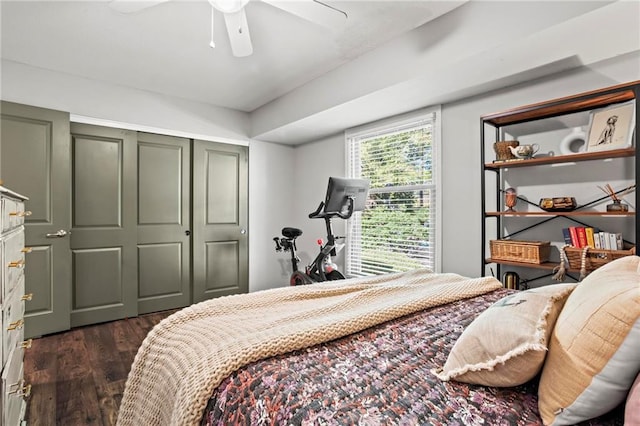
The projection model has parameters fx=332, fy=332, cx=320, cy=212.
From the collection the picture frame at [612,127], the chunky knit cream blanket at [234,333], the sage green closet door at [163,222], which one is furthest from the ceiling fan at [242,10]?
the sage green closet door at [163,222]

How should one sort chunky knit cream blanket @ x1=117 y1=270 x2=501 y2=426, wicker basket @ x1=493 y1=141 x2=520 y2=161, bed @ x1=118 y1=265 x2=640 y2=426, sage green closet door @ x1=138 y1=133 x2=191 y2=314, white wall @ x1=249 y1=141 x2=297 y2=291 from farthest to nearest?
white wall @ x1=249 y1=141 x2=297 y2=291, sage green closet door @ x1=138 y1=133 x2=191 y2=314, wicker basket @ x1=493 y1=141 x2=520 y2=161, chunky knit cream blanket @ x1=117 y1=270 x2=501 y2=426, bed @ x1=118 y1=265 x2=640 y2=426

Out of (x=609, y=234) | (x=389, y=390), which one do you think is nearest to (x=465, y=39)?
(x=609, y=234)

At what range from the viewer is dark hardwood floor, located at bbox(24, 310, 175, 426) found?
6.29ft

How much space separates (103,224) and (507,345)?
3894 millimetres

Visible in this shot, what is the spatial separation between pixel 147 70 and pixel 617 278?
12.4ft

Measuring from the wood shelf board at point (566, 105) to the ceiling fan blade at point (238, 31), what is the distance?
1806 millimetres

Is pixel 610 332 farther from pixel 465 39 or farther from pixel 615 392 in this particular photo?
pixel 465 39

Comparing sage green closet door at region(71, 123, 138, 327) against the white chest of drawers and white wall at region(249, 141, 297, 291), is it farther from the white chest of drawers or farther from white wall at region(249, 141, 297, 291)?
the white chest of drawers

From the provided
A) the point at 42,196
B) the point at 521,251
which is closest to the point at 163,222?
the point at 42,196

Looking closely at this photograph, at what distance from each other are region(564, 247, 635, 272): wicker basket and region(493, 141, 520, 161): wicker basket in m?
0.75

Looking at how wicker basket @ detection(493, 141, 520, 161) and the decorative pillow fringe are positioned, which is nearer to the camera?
the decorative pillow fringe

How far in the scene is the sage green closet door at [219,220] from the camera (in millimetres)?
4168

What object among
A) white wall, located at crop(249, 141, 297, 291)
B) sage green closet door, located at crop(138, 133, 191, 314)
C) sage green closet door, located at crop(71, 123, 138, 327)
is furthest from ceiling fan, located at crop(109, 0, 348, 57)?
white wall, located at crop(249, 141, 297, 291)

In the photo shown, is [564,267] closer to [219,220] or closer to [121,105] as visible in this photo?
[219,220]
